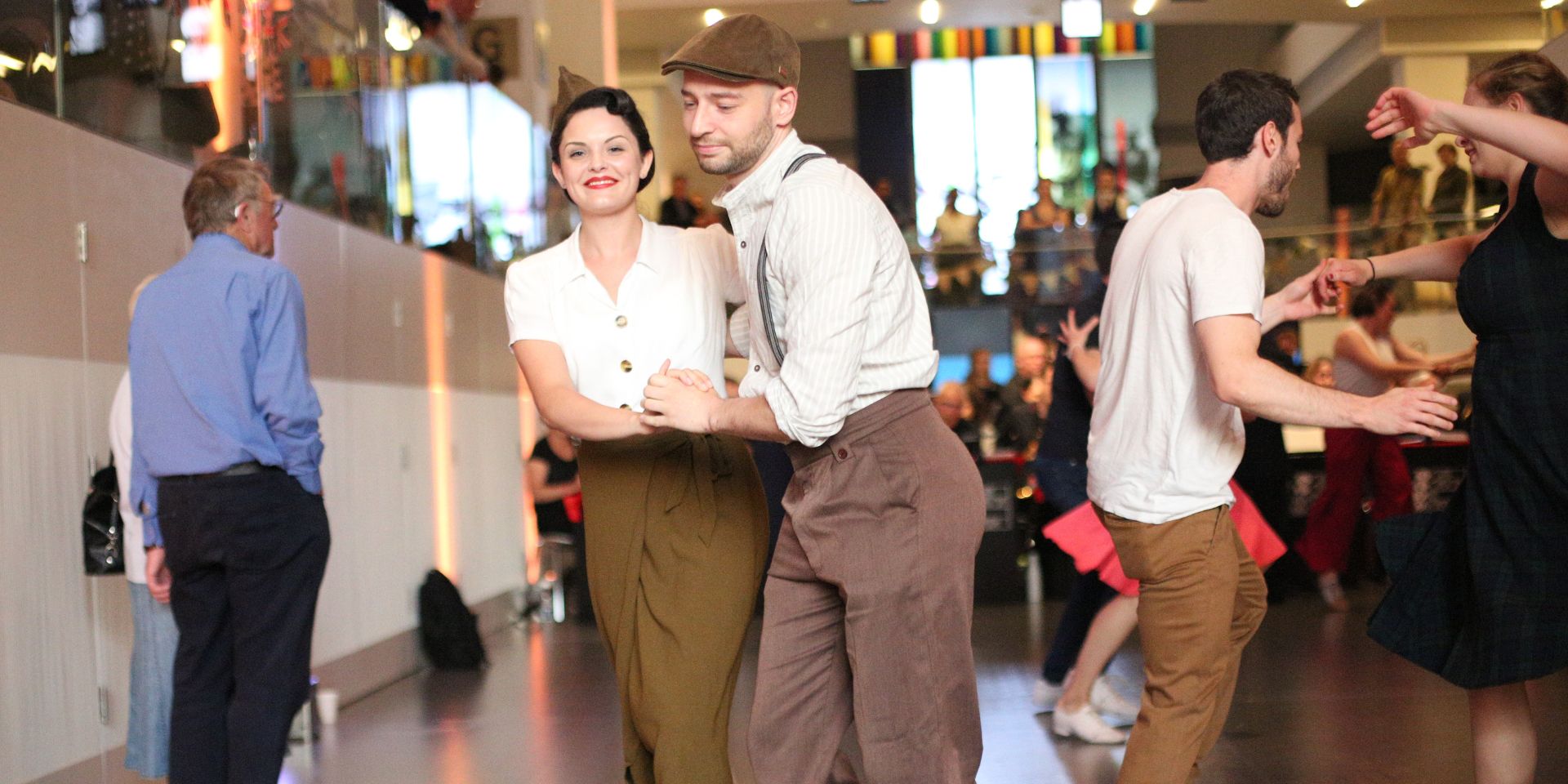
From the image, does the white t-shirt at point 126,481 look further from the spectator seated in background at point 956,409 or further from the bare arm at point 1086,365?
the spectator seated in background at point 956,409

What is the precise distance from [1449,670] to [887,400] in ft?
4.58

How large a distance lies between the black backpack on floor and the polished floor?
157 millimetres

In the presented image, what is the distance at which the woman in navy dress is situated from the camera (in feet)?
8.75

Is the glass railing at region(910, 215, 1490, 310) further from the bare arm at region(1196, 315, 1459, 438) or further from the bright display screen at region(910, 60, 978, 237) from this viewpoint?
the bare arm at region(1196, 315, 1459, 438)

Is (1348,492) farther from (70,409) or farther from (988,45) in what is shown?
(988,45)

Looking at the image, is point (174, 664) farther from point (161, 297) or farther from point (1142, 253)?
point (1142, 253)

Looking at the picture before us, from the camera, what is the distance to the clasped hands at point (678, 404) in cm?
224

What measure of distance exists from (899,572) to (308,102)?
4.52 m

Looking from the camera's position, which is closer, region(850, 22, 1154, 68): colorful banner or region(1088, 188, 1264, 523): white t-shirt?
region(1088, 188, 1264, 523): white t-shirt

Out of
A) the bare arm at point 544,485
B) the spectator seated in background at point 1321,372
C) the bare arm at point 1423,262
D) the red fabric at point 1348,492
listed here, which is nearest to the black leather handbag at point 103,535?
the bare arm at point 1423,262

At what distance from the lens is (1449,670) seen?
286 centimetres

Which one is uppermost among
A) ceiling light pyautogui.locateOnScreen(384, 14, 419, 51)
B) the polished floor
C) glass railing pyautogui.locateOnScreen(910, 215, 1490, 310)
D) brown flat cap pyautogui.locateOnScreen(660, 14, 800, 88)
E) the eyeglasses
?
ceiling light pyautogui.locateOnScreen(384, 14, 419, 51)

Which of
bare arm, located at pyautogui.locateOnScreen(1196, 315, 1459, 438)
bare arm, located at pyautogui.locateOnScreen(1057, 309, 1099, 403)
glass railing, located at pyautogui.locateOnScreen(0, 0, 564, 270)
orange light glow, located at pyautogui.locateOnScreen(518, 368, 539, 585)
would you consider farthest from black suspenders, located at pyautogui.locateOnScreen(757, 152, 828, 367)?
orange light glow, located at pyautogui.locateOnScreen(518, 368, 539, 585)

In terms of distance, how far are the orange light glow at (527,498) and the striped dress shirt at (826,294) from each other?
6743 millimetres
